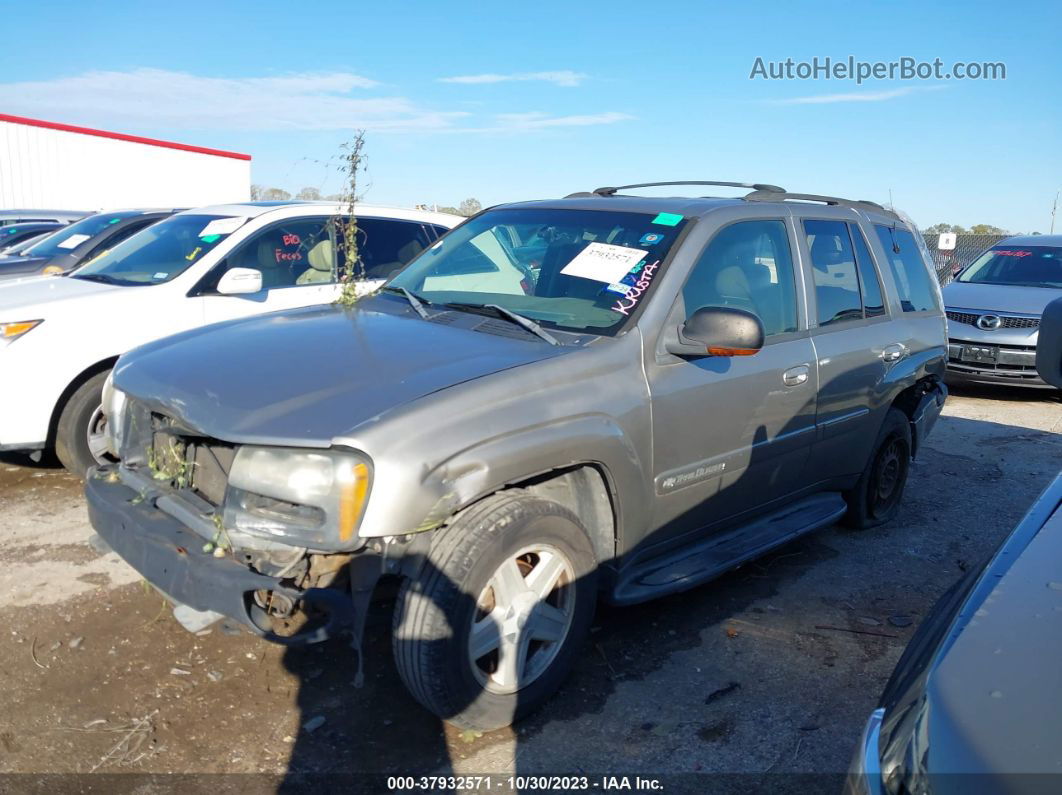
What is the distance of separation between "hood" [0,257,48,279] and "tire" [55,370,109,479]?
452cm

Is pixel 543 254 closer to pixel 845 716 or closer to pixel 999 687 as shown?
pixel 845 716

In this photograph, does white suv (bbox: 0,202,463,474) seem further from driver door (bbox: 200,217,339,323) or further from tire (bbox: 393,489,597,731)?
tire (bbox: 393,489,597,731)

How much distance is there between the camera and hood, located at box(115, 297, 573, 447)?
283cm

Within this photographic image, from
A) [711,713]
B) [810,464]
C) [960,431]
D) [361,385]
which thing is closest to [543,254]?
[361,385]

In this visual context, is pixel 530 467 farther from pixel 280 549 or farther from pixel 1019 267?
pixel 1019 267

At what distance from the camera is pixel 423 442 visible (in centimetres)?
274

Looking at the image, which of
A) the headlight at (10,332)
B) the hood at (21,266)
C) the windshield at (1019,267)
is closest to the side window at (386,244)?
the headlight at (10,332)

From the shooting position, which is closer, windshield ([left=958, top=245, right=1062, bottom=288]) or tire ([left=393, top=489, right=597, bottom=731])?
tire ([left=393, top=489, right=597, bottom=731])

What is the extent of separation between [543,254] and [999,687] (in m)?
2.88

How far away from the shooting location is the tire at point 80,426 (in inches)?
207

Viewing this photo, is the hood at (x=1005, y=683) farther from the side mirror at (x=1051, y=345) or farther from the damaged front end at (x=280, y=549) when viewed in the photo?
the damaged front end at (x=280, y=549)

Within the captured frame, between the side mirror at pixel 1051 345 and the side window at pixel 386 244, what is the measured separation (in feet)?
15.7

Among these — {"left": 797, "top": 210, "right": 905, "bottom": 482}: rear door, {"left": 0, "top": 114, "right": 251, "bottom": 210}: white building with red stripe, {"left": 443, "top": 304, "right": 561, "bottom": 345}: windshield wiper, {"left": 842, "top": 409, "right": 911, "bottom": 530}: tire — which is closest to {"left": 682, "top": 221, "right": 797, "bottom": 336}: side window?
{"left": 797, "top": 210, "right": 905, "bottom": 482}: rear door

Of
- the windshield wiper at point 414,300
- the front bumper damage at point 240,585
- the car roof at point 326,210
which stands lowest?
the front bumper damage at point 240,585
